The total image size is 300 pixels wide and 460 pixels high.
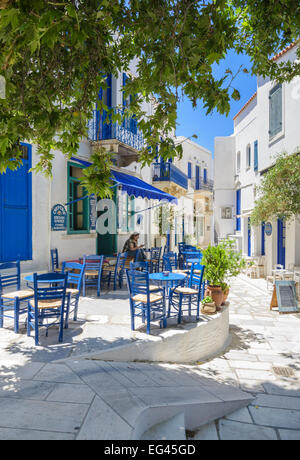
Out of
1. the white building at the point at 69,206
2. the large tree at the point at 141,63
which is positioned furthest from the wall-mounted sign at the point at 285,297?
the large tree at the point at 141,63

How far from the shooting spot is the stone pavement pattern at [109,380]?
282 cm

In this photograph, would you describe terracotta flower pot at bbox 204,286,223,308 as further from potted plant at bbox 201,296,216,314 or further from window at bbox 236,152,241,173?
window at bbox 236,152,241,173

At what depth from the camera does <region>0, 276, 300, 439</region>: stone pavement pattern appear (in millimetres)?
2820

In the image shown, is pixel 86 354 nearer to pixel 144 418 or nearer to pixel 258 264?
pixel 144 418

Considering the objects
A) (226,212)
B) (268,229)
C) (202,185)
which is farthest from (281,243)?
(202,185)

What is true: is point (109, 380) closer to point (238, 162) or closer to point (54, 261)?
point (54, 261)

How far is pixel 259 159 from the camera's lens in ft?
43.7

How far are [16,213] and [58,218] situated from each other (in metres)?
1.54

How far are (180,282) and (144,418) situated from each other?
382 cm

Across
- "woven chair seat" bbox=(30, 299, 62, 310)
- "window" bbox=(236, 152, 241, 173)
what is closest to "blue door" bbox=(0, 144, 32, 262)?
"woven chair seat" bbox=(30, 299, 62, 310)

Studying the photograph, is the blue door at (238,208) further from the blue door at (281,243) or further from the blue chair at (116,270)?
the blue chair at (116,270)

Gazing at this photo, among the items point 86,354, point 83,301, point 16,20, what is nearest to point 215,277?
point 83,301

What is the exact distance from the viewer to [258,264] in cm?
1341

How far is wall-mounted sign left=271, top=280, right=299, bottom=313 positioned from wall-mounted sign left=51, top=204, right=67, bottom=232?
633 centimetres
